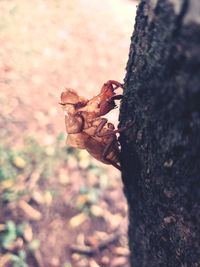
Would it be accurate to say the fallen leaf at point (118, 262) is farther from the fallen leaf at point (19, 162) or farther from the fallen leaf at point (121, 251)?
the fallen leaf at point (19, 162)

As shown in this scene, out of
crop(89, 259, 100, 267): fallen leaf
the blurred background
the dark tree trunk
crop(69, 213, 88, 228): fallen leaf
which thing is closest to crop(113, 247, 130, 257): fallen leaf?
the blurred background

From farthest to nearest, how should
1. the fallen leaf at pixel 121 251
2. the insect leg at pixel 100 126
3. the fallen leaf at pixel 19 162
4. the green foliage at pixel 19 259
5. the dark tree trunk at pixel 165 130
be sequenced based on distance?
the fallen leaf at pixel 19 162, the fallen leaf at pixel 121 251, the green foliage at pixel 19 259, the insect leg at pixel 100 126, the dark tree trunk at pixel 165 130

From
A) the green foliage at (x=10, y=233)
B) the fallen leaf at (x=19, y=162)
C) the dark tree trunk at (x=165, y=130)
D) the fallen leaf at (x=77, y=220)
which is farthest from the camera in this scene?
the fallen leaf at (x=19, y=162)

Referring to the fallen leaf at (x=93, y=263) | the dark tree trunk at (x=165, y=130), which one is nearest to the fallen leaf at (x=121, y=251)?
the fallen leaf at (x=93, y=263)

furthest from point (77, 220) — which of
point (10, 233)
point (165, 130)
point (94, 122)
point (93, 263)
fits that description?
point (165, 130)

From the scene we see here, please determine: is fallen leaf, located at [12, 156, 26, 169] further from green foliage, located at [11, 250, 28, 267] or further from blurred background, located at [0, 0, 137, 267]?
green foliage, located at [11, 250, 28, 267]

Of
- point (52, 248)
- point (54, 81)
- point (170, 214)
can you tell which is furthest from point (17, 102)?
point (170, 214)
